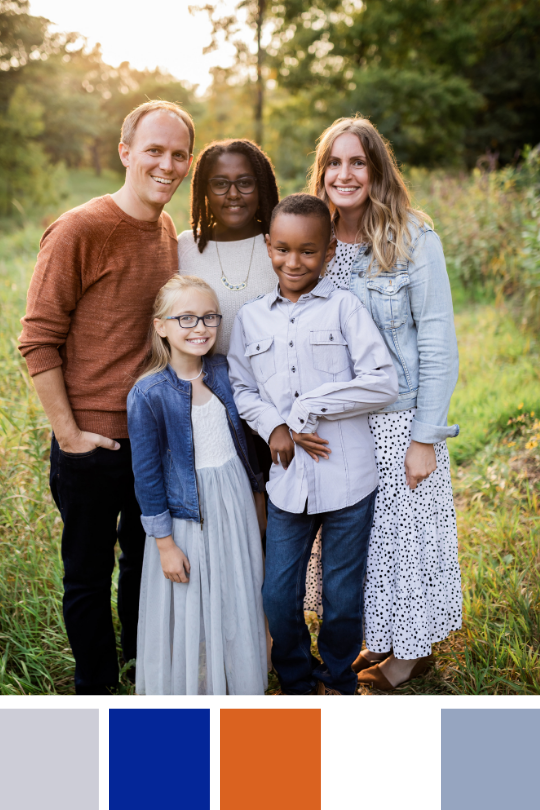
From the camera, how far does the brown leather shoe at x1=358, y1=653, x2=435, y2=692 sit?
2.29 metres

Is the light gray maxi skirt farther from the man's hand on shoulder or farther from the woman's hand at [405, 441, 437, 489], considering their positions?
the woman's hand at [405, 441, 437, 489]

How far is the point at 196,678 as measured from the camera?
6.39 ft

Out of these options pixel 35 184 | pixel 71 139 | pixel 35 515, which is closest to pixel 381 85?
pixel 35 184

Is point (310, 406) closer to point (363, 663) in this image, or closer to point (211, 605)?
point (211, 605)

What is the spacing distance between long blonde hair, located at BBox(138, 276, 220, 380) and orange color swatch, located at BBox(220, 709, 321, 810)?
3.52 ft

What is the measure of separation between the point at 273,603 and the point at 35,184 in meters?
17.9

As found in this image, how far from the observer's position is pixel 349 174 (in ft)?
6.40

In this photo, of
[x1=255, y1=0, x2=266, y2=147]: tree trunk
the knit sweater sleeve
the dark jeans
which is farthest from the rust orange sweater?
[x1=255, y1=0, x2=266, y2=147]: tree trunk

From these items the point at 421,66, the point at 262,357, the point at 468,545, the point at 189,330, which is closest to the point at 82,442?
the point at 189,330

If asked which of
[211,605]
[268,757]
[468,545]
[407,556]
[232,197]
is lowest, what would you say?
[268,757]

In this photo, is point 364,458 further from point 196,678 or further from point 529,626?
point 529,626

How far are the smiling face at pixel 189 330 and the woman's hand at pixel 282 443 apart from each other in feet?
1.18

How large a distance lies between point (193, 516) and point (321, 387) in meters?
0.60

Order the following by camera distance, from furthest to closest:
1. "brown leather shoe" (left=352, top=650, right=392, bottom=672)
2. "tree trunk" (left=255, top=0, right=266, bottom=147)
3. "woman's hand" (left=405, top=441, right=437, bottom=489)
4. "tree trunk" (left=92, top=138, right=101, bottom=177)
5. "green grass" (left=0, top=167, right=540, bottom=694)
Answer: "tree trunk" (left=92, top=138, right=101, bottom=177)
"tree trunk" (left=255, top=0, right=266, bottom=147)
"brown leather shoe" (left=352, top=650, right=392, bottom=672)
"green grass" (left=0, top=167, right=540, bottom=694)
"woman's hand" (left=405, top=441, right=437, bottom=489)
